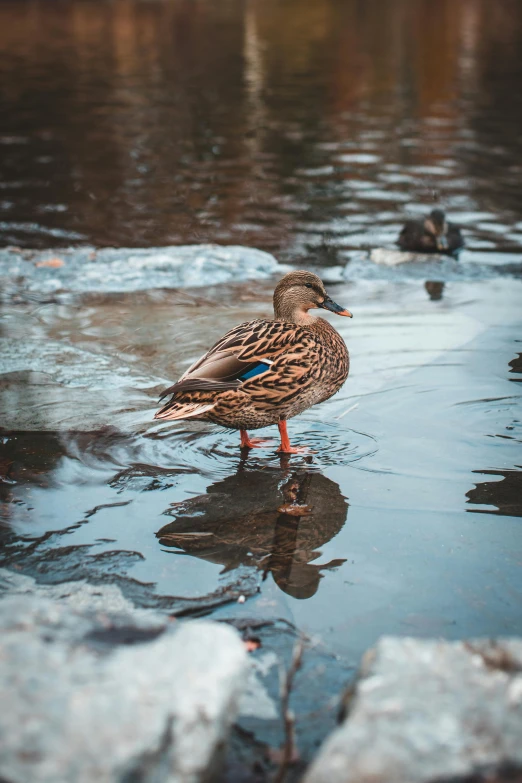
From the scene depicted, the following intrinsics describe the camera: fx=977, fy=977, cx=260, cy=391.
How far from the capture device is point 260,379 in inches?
184

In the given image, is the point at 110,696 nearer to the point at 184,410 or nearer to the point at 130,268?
the point at 184,410

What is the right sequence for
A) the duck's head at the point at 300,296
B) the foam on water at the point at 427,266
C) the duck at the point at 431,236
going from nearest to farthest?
the duck's head at the point at 300,296, the foam on water at the point at 427,266, the duck at the point at 431,236

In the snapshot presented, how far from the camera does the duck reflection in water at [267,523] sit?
3.77 metres

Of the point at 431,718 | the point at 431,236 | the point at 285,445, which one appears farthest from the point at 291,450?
the point at 431,236

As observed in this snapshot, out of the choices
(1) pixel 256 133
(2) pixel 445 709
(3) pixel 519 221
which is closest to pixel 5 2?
(1) pixel 256 133

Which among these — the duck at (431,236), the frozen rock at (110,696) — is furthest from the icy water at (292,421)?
the frozen rock at (110,696)

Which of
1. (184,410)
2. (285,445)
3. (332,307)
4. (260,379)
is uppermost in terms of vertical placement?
(332,307)

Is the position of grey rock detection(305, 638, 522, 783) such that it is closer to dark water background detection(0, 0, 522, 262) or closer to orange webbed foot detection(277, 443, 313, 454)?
orange webbed foot detection(277, 443, 313, 454)

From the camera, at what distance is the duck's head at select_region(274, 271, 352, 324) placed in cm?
520

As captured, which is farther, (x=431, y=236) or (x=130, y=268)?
(x=431, y=236)

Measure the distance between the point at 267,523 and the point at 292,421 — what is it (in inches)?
51.8

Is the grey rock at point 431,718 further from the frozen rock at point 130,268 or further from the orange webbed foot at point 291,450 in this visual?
the frozen rock at point 130,268

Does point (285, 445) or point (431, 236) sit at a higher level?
point (285, 445)

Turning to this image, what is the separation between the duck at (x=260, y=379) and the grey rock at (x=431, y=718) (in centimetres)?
221
